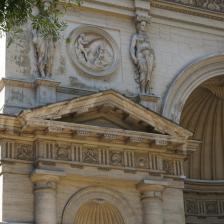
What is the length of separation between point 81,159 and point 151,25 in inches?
223

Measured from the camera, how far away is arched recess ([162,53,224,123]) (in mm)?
22641

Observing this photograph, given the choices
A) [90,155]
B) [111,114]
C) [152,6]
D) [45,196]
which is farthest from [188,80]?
[45,196]

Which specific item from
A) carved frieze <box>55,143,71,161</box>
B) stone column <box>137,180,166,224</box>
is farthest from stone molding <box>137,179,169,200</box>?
carved frieze <box>55,143,71,161</box>

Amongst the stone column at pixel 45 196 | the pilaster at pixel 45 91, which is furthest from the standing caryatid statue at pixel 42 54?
the stone column at pixel 45 196

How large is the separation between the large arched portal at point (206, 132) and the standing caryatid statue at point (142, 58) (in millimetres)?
4724

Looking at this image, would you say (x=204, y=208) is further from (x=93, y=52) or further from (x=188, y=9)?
(x=93, y=52)

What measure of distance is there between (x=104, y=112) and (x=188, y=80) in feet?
12.4

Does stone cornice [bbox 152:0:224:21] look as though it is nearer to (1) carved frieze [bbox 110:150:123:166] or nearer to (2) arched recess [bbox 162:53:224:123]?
(2) arched recess [bbox 162:53:224:123]

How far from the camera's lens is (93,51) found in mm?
22000

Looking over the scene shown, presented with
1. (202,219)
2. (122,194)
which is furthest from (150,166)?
(202,219)

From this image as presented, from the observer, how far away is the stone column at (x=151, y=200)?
20422mm

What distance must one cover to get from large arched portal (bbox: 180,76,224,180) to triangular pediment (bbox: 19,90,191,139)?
19.7 ft

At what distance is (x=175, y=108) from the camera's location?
74.6ft

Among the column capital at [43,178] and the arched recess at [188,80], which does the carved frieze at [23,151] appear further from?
the arched recess at [188,80]
